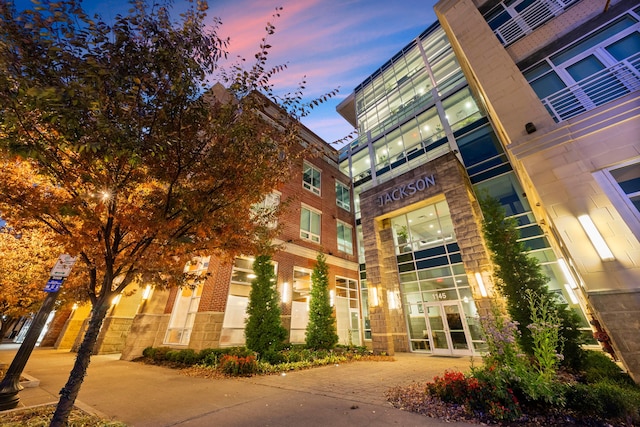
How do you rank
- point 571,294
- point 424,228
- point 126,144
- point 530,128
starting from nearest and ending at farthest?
point 126,144, point 530,128, point 571,294, point 424,228

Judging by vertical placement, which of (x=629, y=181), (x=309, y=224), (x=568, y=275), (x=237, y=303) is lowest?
(x=237, y=303)

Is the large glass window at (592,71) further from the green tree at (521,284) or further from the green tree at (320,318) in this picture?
the green tree at (320,318)

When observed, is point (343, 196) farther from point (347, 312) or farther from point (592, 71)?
point (592, 71)

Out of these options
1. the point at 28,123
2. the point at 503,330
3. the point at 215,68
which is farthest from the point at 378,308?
the point at 28,123

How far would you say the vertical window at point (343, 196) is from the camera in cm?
2255

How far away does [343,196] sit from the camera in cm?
2311

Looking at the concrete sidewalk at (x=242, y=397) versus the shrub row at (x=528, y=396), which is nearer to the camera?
the shrub row at (x=528, y=396)

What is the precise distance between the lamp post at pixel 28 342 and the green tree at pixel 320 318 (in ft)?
34.5

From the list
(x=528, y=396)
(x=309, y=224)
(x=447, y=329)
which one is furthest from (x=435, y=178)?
(x=528, y=396)

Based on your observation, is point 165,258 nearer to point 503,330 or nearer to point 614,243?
point 503,330

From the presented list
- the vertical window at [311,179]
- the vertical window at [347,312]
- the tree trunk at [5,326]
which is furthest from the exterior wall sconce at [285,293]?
the tree trunk at [5,326]

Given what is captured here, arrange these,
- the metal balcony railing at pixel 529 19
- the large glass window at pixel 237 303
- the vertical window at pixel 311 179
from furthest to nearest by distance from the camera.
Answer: the vertical window at pixel 311 179 → the large glass window at pixel 237 303 → the metal balcony railing at pixel 529 19

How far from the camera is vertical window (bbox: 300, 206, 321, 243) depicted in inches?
697

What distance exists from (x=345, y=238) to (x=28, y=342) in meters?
18.2
